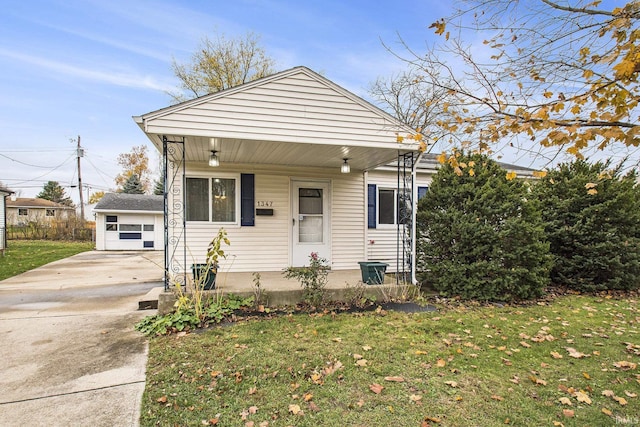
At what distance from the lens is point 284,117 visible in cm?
Answer: 527

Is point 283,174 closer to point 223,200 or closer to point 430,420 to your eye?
point 223,200

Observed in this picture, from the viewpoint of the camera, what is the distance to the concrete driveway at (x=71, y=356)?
8.34 feet

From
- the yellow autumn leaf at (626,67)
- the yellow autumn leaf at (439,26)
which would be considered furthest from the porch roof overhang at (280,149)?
the yellow autumn leaf at (626,67)

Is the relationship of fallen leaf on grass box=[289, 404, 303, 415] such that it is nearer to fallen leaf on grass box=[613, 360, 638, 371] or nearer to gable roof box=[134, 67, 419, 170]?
fallen leaf on grass box=[613, 360, 638, 371]

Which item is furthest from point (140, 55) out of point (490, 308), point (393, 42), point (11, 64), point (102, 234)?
point (490, 308)

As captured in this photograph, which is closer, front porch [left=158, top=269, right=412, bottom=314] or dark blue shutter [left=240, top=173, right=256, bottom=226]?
front porch [left=158, top=269, right=412, bottom=314]

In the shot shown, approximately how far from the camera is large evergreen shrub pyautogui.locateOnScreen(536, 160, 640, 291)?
22.1 ft

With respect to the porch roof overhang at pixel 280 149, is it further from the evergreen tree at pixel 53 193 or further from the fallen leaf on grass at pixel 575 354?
the evergreen tree at pixel 53 193

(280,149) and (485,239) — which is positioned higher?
(280,149)

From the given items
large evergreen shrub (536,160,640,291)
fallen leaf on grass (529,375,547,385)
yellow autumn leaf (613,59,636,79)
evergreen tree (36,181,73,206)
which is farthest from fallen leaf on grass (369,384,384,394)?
evergreen tree (36,181,73,206)

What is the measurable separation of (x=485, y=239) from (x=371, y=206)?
3.01 m

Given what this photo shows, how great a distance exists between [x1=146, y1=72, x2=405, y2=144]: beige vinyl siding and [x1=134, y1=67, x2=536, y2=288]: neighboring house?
2 cm

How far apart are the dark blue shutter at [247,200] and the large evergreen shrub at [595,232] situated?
19.9 ft

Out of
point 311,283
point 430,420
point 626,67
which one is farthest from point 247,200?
point 626,67
